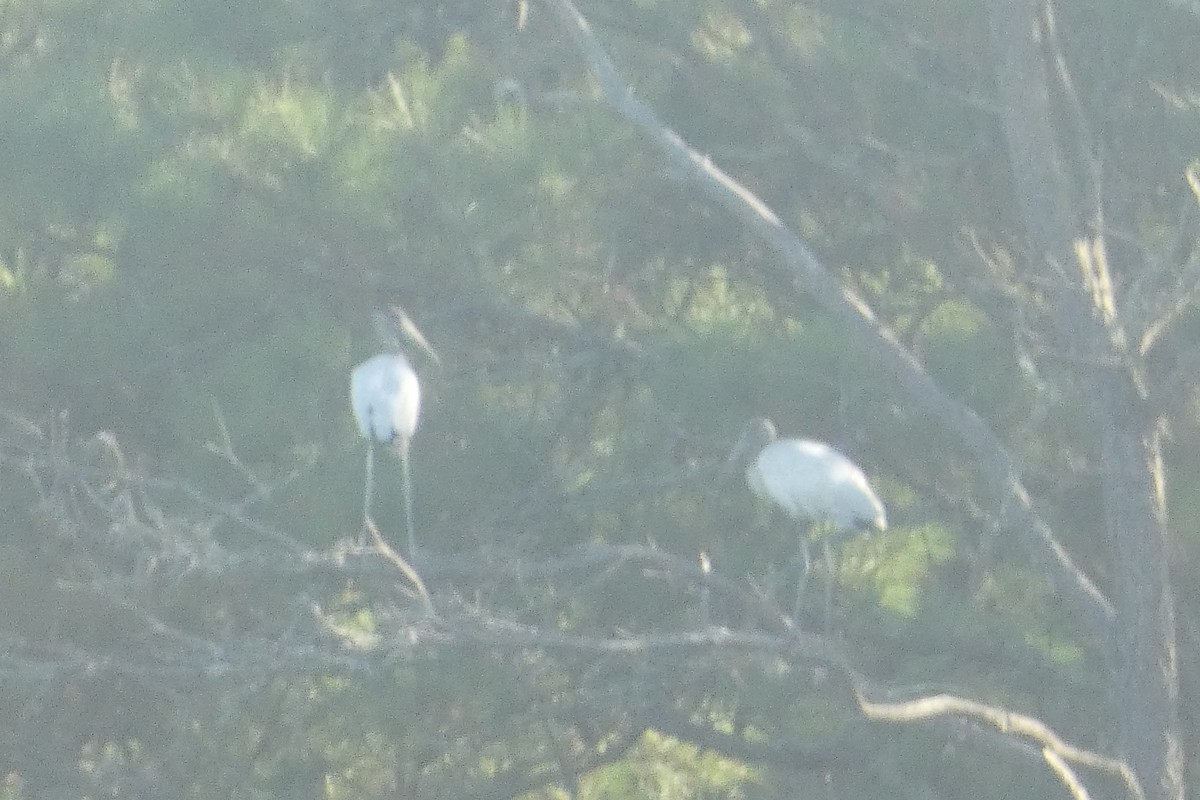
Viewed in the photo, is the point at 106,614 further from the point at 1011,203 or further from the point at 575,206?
the point at 1011,203

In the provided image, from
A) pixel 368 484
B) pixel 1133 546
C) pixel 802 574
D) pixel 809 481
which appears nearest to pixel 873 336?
pixel 809 481

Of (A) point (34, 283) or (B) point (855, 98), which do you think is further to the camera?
(B) point (855, 98)

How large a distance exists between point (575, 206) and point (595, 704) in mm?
1107

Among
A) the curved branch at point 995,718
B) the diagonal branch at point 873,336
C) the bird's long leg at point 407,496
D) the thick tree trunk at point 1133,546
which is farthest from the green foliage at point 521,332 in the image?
the curved branch at point 995,718

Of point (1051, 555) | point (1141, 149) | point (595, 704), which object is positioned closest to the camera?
point (1051, 555)

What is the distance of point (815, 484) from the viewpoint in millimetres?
3975

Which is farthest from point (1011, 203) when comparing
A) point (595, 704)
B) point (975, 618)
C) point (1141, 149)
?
point (595, 704)

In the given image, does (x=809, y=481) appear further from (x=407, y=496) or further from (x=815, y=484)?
(x=407, y=496)

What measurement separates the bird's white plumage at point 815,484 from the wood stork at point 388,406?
736mm

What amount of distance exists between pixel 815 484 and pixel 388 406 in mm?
876

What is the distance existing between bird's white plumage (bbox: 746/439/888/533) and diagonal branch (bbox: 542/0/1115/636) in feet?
0.74

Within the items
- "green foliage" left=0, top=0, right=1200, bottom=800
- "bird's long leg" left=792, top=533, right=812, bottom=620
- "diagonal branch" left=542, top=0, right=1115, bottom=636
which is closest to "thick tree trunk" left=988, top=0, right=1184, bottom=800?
"diagonal branch" left=542, top=0, right=1115, bottom=636

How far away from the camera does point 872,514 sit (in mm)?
4215

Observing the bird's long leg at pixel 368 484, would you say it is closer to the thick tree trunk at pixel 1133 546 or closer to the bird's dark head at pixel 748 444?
the bird's dark head at pixel 748 444
